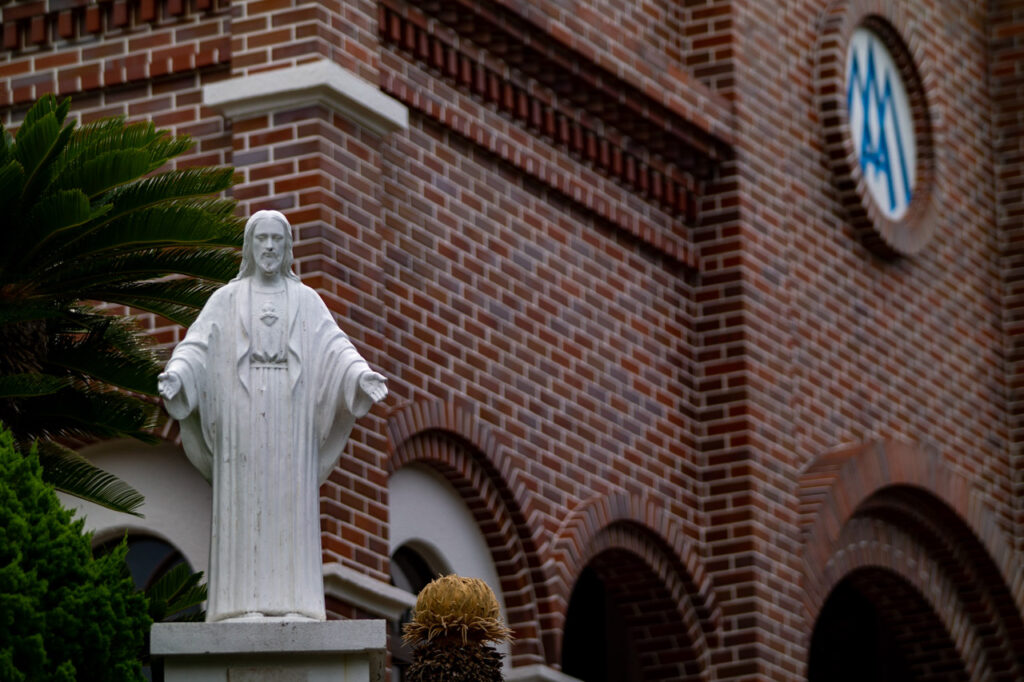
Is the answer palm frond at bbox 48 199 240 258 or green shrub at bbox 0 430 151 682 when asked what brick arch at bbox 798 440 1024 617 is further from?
green shrub at bbox 0 430 151 682

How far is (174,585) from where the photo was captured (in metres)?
15.5

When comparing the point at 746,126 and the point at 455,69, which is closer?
the point at 455,69

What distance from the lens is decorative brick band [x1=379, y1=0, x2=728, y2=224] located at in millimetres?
18953

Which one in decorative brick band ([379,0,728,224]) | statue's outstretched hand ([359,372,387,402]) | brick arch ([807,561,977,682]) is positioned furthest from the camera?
brick arch ([807,561,977,682])

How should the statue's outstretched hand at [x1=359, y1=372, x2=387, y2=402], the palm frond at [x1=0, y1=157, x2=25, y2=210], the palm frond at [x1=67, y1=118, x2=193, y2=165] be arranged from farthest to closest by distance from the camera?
the palm frond at [x1=67, y1=118, x2=193, y2=165], the palm frond at [x1=0, y1=157, x2=25, y2=210], the statue's outstretched hand at [x1=359, y1=372, x2=387, y2=402]

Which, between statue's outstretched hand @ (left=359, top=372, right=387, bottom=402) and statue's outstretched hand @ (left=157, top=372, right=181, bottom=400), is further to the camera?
statue's outstretched hand @ (left=359, top=372, right=387, bottom=402)

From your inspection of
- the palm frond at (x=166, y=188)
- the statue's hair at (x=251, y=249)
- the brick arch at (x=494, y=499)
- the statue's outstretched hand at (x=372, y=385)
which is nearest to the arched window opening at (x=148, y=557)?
the brick arch at (x=494, y=499)

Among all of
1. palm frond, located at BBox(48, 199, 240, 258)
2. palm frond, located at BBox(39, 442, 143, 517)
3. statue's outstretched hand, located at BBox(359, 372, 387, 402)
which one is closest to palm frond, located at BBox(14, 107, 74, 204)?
palm frond, located at BBox(48, 199, 240, 258)

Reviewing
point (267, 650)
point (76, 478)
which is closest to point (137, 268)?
point (76, 478)

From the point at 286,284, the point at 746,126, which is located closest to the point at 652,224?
the point at 746,126

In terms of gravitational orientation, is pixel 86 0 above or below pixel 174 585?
above

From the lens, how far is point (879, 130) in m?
24.3

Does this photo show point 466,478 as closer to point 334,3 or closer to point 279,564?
point 334,3

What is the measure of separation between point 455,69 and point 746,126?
141 inches
